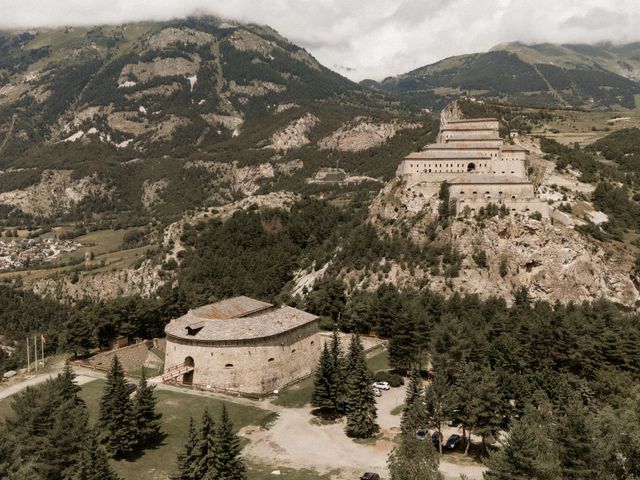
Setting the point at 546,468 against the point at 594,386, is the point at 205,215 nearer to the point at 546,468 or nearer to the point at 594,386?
the point at 594,386

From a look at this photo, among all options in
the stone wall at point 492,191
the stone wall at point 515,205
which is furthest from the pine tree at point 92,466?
the stone wall at point 492,191

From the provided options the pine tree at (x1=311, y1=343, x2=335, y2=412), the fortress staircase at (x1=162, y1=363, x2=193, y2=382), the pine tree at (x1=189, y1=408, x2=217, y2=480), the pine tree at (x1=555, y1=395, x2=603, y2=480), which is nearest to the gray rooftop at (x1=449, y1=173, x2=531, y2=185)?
the pine tree at (x1=311, y1=343, x2=335, y2=412)

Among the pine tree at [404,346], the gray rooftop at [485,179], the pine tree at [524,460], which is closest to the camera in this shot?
the pine tree at [524,460]

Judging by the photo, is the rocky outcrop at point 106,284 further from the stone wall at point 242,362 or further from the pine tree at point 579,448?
the pine tree at point 579,448

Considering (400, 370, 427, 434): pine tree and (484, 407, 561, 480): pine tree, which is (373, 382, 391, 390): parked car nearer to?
(400, 370, 427, 434): pine tree

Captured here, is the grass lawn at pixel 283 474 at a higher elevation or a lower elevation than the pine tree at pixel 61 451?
lower

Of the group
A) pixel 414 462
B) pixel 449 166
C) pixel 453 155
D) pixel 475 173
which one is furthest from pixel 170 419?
pixel 453 155

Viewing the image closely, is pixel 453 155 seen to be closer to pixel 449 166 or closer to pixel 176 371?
pixel 449 166
